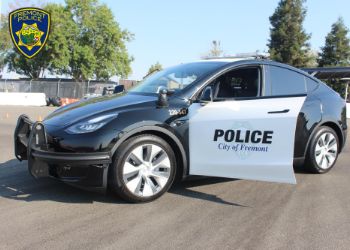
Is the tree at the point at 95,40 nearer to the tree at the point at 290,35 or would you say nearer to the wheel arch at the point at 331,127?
the tree at the point at 290,35

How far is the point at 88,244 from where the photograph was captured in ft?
11.8

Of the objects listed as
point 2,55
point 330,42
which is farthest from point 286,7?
point 2,55

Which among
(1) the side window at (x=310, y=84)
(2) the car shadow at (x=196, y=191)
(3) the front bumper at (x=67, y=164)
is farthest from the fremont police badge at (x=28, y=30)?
(3) the front bumper at (x=67, y=164)

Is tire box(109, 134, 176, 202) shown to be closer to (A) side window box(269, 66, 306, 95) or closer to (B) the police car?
(B) the police car

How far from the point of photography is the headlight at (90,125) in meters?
4.47

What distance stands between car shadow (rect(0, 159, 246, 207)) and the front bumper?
0.42 meters

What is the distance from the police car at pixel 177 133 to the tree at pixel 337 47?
4969cm

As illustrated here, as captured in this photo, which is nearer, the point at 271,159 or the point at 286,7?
the point at 271,159

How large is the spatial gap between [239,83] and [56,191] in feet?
8.53

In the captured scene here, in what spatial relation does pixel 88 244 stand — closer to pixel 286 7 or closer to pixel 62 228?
pixel 62 228

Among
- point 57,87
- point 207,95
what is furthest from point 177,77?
point 57,87

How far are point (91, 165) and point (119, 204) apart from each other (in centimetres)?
60

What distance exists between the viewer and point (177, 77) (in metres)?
5.59

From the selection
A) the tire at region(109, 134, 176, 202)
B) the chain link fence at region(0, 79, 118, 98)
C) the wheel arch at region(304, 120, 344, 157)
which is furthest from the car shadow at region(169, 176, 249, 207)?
the chain link fence at region(0, 79, 118, 98)
